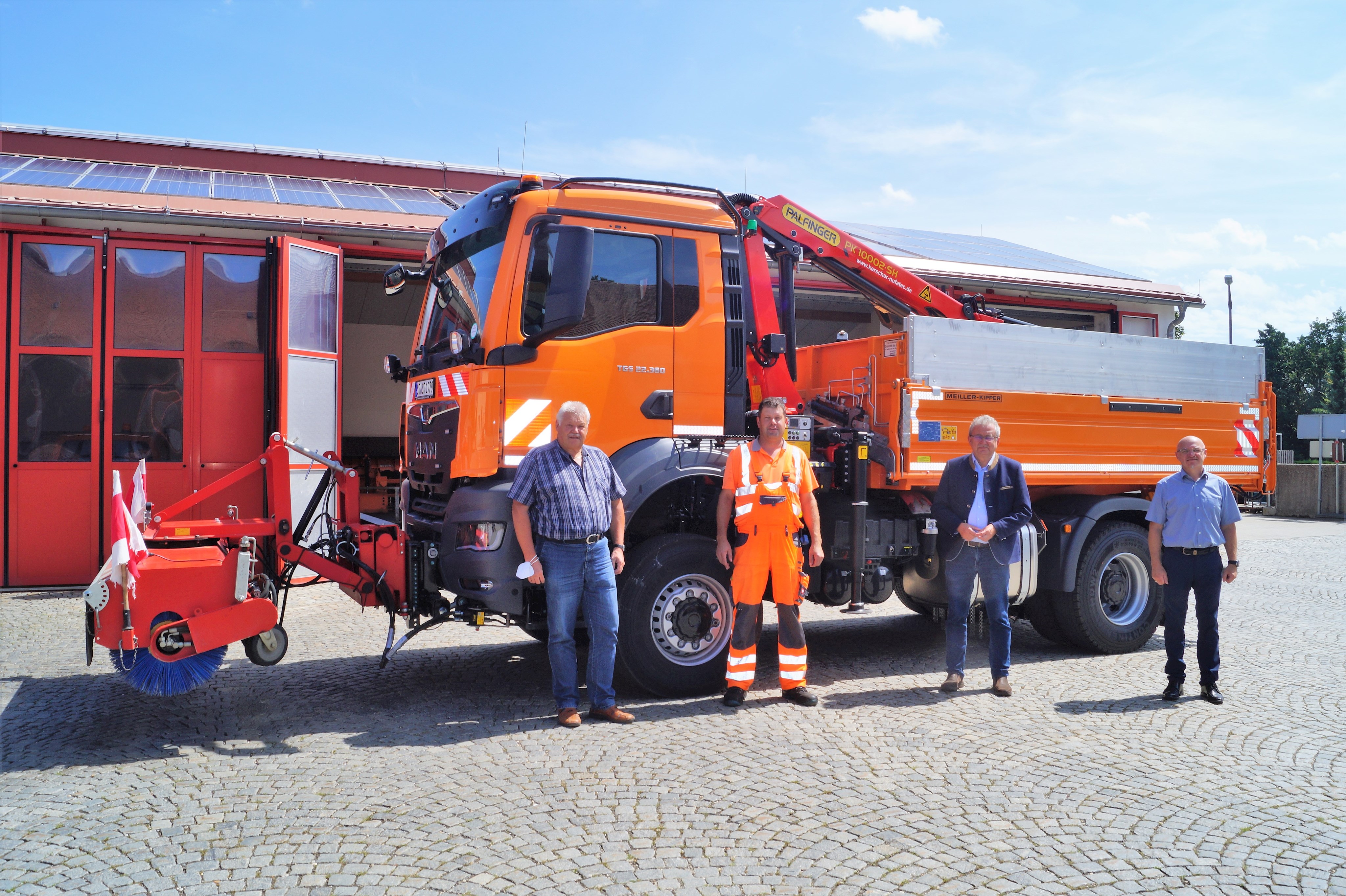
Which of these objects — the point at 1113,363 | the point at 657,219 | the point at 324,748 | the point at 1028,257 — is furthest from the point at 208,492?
the point at 1028,257

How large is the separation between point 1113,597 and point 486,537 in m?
4.83

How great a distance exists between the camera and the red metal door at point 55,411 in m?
9.83

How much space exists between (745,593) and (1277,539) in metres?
15.5

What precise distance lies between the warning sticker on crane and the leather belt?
284 centimetres

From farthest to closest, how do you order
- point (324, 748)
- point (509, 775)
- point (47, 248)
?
point (47, 248)
point (324, 748)
point (509, 775)

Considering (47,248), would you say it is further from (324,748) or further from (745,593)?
(745,593)

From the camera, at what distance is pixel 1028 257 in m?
16.1

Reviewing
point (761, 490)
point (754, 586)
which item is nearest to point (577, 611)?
point (754, 586)

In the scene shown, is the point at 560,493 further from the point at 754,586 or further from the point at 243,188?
the point at 243,188

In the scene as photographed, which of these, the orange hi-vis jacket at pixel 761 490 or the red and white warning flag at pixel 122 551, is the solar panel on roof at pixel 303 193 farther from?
the orange hi-vis jacket at pixel 761 490

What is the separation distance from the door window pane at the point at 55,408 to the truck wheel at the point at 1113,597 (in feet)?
31.4

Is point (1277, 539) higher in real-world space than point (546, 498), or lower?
lower

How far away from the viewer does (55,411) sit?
10.0 m

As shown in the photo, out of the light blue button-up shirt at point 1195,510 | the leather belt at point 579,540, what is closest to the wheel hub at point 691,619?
the leather belt at point 579,540
